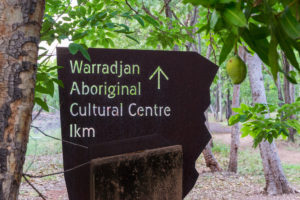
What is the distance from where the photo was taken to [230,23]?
0.73m

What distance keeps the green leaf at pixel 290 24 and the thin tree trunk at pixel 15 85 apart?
2.74 feet

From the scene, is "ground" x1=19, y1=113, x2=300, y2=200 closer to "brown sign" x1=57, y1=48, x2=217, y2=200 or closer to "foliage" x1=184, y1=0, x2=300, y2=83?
"brown sign" x1=57, y1=48, x2=217, y2=200

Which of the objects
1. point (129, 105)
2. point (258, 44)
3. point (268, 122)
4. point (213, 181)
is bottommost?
point (213, 181)

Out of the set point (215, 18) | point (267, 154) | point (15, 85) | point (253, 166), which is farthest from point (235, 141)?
point (215, 18)

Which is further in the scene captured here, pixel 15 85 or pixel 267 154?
pixel 267 154

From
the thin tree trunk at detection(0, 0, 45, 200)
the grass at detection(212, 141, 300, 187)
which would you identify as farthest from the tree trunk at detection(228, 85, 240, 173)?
the thin tree trunk at detection(0, 0, 45, 200)

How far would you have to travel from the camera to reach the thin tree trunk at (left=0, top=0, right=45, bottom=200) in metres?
1.10

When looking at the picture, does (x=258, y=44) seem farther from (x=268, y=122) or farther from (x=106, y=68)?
(x=268, y=122)

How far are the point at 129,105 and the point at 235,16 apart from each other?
4.85ft

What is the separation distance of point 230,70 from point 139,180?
1184mm

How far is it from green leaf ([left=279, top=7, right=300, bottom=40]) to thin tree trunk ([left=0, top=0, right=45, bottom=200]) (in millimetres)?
836

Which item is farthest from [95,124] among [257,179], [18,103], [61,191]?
[257,179]

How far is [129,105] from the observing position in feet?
7.02

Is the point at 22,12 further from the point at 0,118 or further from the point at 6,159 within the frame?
the point at 6,159
